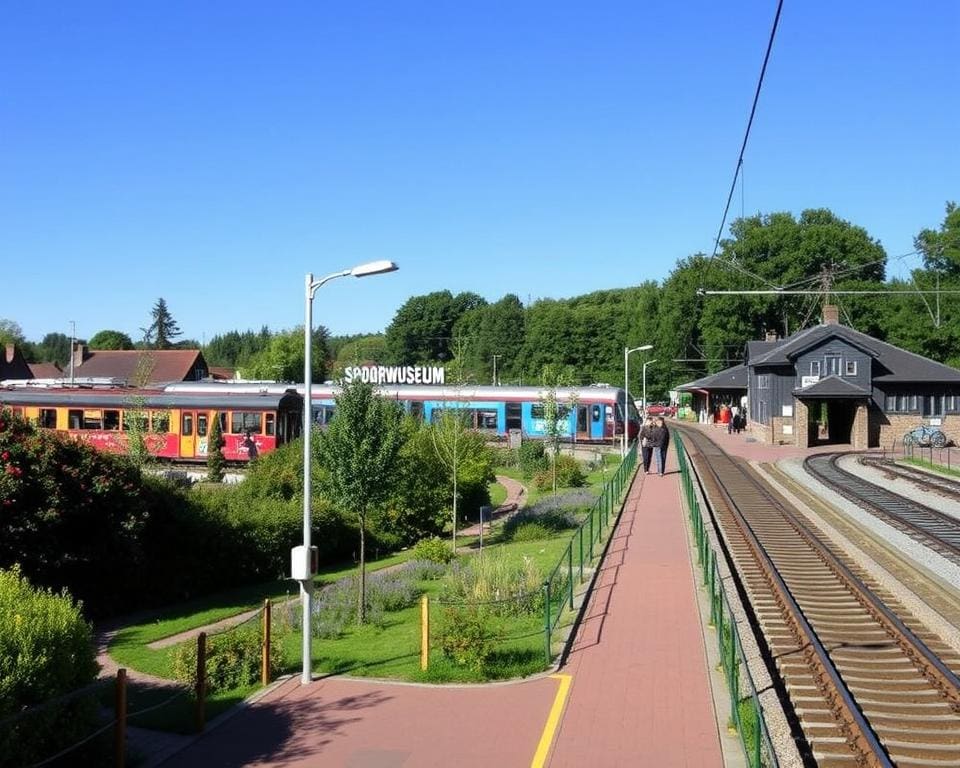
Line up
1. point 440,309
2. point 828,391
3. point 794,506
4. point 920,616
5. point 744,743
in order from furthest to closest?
1. point 440,309
2. point 828,391
3. point 794,506
4. point 920,616
5. point 744,743

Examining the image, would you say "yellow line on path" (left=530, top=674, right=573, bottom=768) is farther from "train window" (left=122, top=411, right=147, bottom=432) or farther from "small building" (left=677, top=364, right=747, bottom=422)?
"small building" (left=677, top=364, right=747, bottom=422)

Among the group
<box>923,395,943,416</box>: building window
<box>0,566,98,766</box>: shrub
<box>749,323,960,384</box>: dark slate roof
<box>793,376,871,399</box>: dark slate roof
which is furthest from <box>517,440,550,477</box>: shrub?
<box>0,566,98,766</box>: shrub

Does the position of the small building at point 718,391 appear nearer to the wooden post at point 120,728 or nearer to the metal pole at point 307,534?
the metal pole at point 307,534

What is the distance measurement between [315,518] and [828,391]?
3125 centimetres

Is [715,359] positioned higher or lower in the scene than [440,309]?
lower

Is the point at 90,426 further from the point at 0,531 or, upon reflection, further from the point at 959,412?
the point at 959,412

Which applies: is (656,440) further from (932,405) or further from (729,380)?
(729,380)

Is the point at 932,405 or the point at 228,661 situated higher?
the point at 932,405

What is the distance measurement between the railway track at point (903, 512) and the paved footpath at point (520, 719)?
921 centimetres

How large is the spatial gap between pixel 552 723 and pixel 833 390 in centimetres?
4029

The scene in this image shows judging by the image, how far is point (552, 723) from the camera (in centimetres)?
934

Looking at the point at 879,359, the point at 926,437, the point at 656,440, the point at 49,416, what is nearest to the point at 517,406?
the point at 656,440

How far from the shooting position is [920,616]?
13406 millimetres

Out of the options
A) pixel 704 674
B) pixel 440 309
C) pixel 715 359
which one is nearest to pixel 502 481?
pixel 704 674
